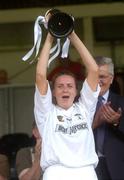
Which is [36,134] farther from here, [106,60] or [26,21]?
[26,21]

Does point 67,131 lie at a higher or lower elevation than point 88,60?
lower

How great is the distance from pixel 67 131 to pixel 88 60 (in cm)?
39

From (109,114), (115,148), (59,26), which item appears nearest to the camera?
(59,26)

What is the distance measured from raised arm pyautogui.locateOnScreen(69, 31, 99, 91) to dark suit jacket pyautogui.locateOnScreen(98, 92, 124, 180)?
36 centimetres

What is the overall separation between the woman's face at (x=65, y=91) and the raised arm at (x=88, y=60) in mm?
97

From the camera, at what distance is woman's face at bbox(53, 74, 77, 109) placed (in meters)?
3.09

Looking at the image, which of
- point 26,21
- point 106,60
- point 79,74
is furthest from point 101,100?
point 26,21

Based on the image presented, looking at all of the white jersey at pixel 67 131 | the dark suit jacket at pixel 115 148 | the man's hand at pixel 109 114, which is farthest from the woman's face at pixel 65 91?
the dark suit jacket at pixel 115 148

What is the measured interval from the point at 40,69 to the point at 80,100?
0.31 m

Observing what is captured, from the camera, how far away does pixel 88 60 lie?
A: 3.10 metres

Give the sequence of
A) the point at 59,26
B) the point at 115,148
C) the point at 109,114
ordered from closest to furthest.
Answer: the point at 59,26, the point at 109,114, the point at 115,148

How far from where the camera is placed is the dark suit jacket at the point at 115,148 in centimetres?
342

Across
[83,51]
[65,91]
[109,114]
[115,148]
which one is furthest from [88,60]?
[115,148]

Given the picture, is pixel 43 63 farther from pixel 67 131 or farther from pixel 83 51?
pixel 67 131
